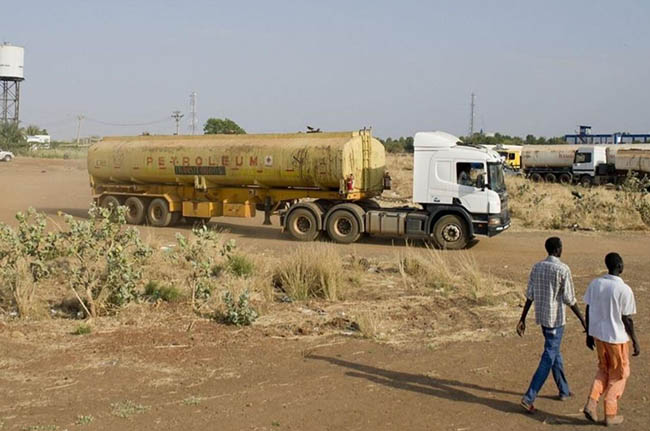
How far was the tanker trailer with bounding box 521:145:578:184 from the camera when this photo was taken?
4931 centimetres

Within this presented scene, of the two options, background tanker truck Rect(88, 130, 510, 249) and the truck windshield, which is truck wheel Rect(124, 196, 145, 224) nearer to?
background tanker truck Rect(88, 130, 510, 249)

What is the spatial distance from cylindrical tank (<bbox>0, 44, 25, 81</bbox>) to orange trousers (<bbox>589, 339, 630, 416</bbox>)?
81.6 meters

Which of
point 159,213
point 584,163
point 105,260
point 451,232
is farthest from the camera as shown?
point 584,163

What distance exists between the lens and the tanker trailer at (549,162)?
162 ft

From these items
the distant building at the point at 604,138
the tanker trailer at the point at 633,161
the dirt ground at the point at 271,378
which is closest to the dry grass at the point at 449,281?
the dirt ground at the point at 271,378

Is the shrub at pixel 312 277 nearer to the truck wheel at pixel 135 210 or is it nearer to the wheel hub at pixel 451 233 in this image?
the wheel hub at pixel 451 233

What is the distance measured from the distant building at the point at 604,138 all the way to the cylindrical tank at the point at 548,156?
2149 centimetres

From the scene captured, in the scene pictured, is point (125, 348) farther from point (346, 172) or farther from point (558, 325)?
point (346, 172)

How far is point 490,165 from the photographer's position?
18.4m

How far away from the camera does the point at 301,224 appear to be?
2059 cm

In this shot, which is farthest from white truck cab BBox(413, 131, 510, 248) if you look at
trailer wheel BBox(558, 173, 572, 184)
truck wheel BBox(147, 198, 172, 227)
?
trailer wheel BBox(558, 173, 572, 184)

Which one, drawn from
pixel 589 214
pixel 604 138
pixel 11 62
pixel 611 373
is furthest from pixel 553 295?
pixel 11 62

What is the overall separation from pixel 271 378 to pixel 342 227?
39.8 ft

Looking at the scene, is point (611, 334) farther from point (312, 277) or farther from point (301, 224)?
point (301, 224)
